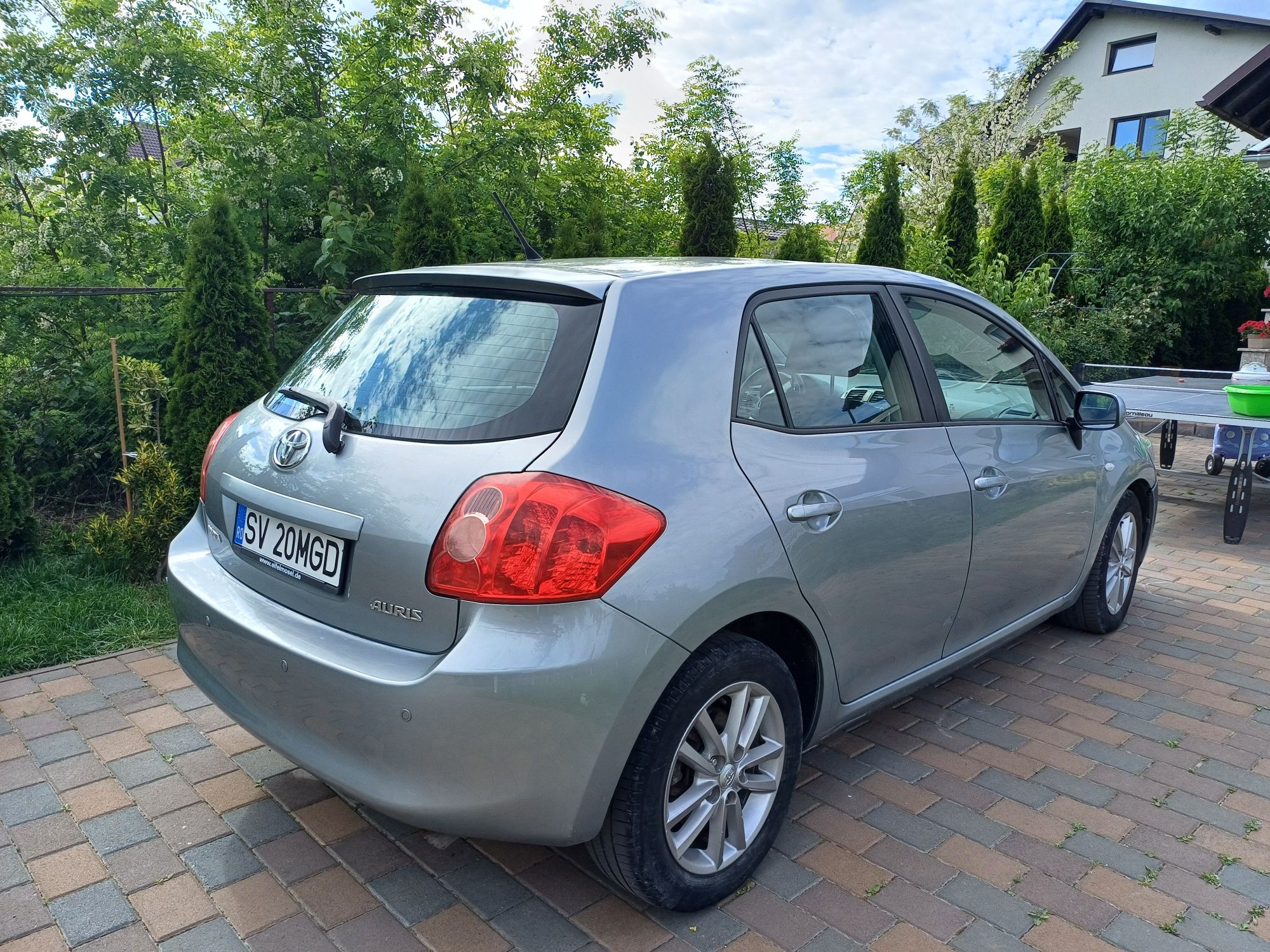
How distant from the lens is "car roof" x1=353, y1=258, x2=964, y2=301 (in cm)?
240

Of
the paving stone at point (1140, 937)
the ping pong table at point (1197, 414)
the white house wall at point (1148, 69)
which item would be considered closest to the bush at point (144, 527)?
the paving stone at point (1140, 937)

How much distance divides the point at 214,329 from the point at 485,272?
11.7 feet

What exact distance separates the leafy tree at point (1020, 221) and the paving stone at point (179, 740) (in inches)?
519

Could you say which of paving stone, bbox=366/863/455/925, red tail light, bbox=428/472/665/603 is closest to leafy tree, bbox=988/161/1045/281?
red tail light, bbox=428/472/665/603

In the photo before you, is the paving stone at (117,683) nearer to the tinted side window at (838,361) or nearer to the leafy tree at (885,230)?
the tinted side window at (838,361)

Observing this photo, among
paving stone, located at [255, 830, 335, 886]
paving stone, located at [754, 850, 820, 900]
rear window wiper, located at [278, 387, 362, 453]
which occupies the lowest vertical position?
paving stone, located at [255, 830, 335, 886]

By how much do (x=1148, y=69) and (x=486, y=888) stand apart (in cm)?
3264

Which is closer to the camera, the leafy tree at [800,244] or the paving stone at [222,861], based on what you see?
the paving stone at [222,861]

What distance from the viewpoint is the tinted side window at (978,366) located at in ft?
10.5

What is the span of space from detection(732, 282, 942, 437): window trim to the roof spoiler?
16.9 inches

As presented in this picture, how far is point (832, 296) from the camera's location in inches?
115

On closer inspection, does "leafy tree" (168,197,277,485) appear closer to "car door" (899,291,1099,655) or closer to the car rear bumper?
the car rear bumper

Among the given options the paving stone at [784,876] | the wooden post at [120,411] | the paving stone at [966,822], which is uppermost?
the wooden post at [120,411]

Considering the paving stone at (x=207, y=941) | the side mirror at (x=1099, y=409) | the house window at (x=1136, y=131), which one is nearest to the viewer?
the paving stone at (x=207, y=941)
